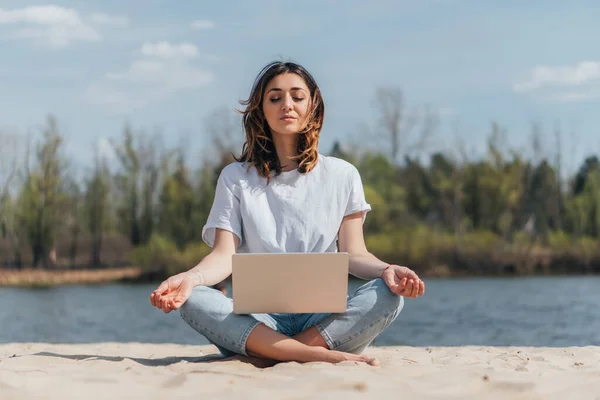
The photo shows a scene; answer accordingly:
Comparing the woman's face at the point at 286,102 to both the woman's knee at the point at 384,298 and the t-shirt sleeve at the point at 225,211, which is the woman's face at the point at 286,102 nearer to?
the t-shirt sleeve at the point at 225,211

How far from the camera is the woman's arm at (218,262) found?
A: 3147mm

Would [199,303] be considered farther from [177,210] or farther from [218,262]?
[177,210]

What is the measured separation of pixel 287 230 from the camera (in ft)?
10.7

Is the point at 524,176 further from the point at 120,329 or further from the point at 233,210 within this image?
the point at 233,210

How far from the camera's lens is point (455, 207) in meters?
29.2

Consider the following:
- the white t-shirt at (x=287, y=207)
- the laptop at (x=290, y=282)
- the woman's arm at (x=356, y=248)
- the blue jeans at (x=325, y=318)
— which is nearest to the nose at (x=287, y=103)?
the white t-shirt at (x=287, y=207)

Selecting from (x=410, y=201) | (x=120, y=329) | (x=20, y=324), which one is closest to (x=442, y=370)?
(x=120, y=329)

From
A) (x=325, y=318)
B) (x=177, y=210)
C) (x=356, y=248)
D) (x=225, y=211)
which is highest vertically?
(x=225, y=211)

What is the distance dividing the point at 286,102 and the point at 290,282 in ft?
2.47

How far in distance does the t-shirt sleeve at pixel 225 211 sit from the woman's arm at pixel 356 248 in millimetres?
433

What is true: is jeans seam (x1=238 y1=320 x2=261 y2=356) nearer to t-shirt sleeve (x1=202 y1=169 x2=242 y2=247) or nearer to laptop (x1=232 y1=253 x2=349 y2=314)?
laptop (x1=232 y1=253 x2=349 y2=314)

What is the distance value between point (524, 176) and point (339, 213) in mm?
26776

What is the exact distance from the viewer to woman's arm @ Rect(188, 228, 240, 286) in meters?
3.15

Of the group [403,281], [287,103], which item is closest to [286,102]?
[287,103]
